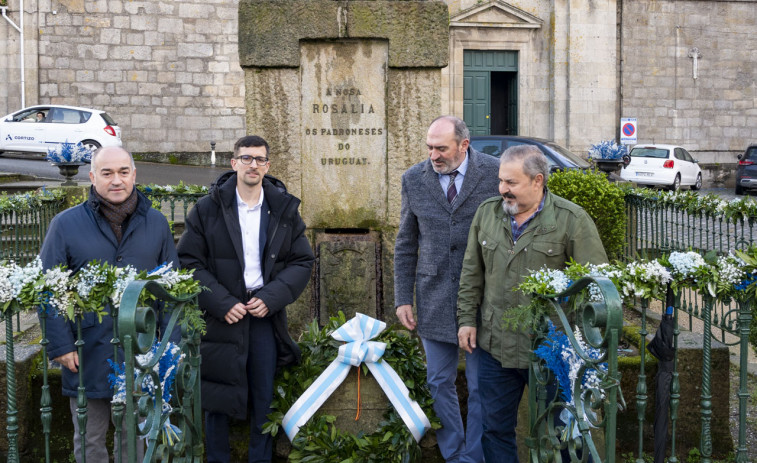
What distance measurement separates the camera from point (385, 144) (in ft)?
20.7

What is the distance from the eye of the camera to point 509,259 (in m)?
4.00

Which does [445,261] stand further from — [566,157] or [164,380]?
[566,157]

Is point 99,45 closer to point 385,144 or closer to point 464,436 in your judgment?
point 385,144

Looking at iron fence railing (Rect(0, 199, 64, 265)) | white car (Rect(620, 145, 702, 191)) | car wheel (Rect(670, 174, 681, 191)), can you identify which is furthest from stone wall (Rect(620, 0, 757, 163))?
iron fence railing (Rect(0, 199, 64, 265))

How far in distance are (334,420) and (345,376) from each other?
0.26 meters

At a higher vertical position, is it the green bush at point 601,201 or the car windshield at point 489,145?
the car windshield at point 489,145

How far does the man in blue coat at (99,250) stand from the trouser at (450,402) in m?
1.57

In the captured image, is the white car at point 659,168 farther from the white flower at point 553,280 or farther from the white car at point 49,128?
the white flower at point 553,280

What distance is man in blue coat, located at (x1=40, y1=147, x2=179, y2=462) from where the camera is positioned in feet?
13.0

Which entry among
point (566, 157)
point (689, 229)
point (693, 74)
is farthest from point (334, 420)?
point (693, 74)

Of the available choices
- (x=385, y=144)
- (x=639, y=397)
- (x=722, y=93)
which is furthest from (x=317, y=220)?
(x=722, y=93)

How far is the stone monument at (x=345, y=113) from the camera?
617 cm

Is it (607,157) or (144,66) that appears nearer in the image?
(607,157)

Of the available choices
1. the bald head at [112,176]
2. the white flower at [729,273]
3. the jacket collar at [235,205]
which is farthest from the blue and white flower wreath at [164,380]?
the white flower at [729,273]
